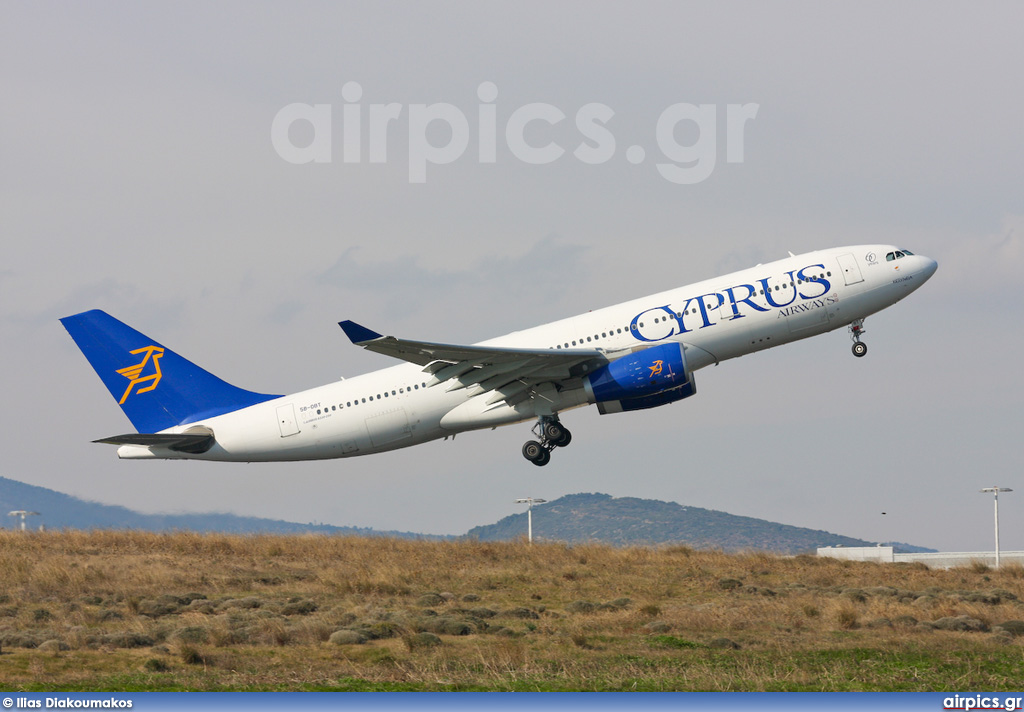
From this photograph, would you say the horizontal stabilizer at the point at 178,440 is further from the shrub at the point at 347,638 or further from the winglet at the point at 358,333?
the shrub at the point at 347,638

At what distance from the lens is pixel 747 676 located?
20578 mm

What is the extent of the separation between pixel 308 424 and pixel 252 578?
5132 mm

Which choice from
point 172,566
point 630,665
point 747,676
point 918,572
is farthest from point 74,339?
point 918,572

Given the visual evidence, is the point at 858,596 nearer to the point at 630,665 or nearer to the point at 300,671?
the point at 630,665

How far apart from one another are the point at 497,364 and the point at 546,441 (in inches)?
152

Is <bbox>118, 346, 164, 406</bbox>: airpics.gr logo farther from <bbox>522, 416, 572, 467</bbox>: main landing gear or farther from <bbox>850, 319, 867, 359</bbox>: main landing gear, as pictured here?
<bbox>850, 319, 867, 359</bbox>: main landing gear

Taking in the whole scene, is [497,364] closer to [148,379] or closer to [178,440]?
[178,440]

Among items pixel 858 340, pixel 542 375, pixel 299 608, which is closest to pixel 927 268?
pixel 858 340

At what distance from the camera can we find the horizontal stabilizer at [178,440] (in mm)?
37906

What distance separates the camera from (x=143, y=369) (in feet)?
132

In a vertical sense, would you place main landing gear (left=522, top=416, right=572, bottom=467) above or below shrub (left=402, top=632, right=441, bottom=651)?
above

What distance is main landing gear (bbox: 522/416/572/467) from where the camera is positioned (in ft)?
121

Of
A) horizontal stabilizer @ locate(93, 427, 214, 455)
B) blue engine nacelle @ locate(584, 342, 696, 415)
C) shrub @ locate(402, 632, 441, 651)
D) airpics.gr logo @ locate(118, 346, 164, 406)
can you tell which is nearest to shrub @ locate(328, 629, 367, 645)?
shrub @ locate(402, 632, 441, 651)

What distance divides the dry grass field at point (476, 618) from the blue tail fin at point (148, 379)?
5056 mm
